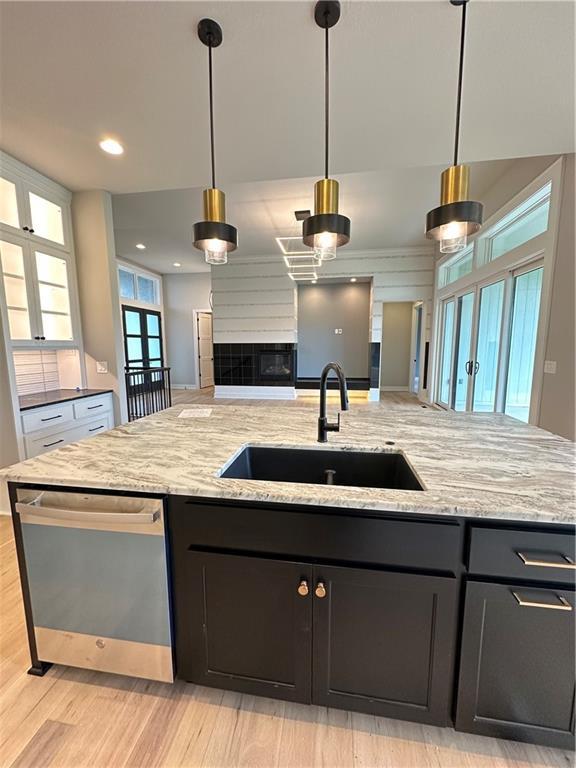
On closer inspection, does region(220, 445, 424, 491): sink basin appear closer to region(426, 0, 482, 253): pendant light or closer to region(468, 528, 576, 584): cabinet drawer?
region(468, 528, 576, 584): cabinet drawer

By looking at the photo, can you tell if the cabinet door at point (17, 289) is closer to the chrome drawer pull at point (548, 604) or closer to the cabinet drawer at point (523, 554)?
the cabinet drawer at point (523, 554)

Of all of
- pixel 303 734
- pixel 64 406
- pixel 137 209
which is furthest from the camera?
pixel 137 209

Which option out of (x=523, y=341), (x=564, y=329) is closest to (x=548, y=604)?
(x=564, y=329)

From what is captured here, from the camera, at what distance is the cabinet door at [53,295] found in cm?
300

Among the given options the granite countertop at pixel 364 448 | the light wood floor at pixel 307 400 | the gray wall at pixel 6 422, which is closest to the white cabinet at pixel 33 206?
the gray wall at pixel 6 422

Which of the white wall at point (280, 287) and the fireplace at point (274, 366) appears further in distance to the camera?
the fireplace at point (274, 366)

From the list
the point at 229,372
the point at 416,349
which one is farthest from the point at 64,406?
the point at 416,349

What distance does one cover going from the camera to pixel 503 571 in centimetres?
99

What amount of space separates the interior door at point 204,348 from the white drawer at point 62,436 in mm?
5682

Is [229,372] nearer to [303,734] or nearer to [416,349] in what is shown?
[416,349]

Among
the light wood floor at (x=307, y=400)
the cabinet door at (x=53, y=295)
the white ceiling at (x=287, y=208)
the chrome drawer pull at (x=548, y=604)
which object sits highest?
the white ceiling at (x=287, y=208)

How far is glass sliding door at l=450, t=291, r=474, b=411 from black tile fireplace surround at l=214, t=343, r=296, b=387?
136 inches

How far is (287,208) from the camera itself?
4637mm

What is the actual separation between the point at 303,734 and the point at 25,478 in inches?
53.6
